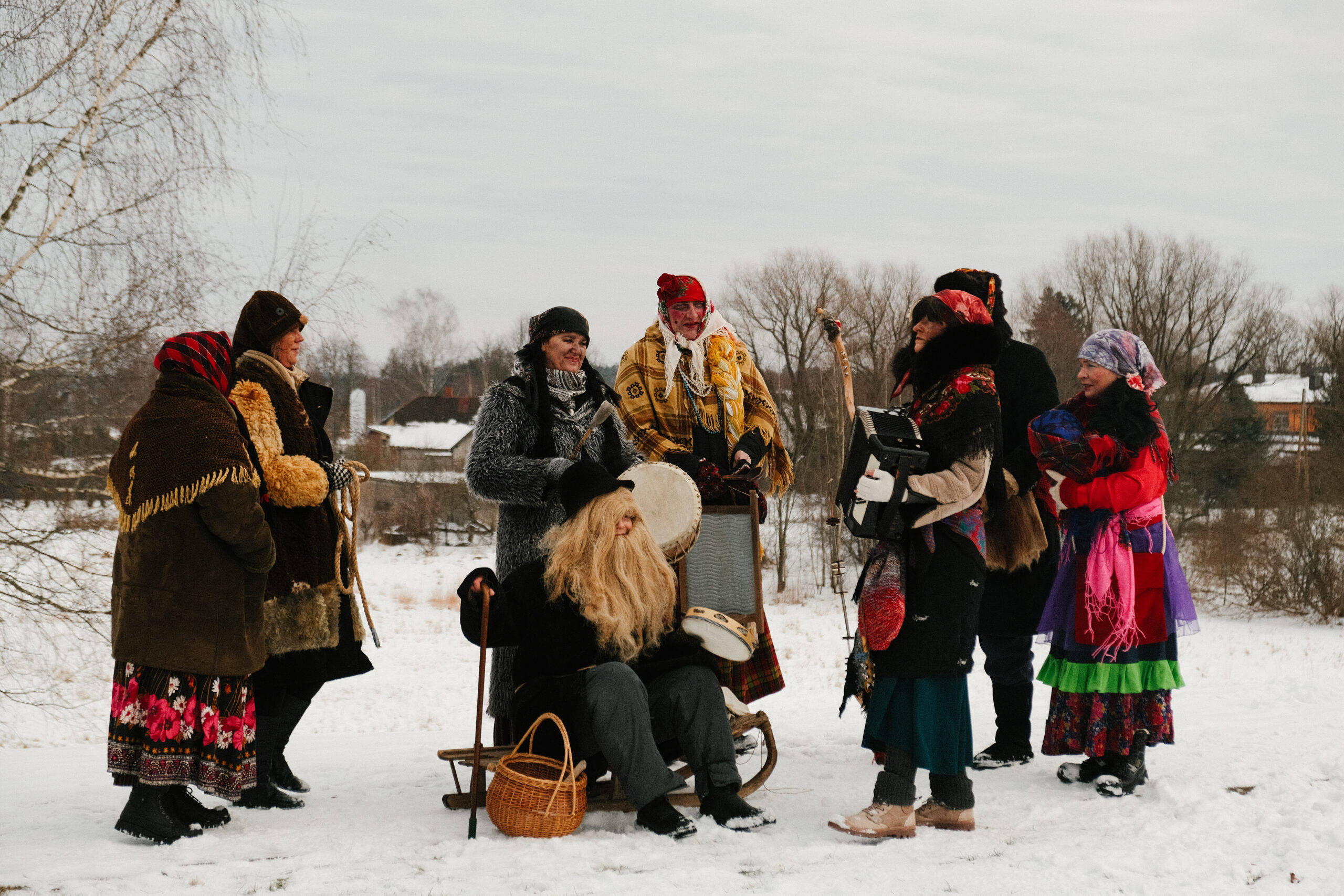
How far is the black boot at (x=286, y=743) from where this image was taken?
425 cm

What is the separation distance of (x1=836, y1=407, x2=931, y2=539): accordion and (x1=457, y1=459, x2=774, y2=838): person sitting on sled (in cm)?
77

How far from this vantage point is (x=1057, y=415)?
4406 mm

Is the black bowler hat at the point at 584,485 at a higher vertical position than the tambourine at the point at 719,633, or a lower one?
higher

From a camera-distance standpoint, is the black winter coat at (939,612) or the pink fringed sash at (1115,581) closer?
the black winter coat at (939,612)

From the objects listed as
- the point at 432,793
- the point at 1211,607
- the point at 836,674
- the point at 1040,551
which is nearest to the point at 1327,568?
the point at 1211,607

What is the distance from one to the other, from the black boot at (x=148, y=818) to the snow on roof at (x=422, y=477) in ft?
87.6

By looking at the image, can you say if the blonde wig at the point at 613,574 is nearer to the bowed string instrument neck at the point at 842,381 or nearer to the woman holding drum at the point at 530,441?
the woman holding drum at the point at 530,441

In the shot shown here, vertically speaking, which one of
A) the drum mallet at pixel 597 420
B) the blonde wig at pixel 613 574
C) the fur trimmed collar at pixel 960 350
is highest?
the fur trimmed collar at pixel 960 350

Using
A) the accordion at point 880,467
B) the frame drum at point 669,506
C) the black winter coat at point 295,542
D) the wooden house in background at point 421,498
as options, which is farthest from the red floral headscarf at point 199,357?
the wooden house in background at point 421,498

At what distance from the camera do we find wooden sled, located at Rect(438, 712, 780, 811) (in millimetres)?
3893

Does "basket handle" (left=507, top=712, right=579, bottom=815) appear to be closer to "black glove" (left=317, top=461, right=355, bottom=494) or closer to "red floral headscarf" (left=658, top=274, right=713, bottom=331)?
"black glove" (left=317, top=461, right=355, bottom=494)

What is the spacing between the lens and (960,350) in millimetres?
3848

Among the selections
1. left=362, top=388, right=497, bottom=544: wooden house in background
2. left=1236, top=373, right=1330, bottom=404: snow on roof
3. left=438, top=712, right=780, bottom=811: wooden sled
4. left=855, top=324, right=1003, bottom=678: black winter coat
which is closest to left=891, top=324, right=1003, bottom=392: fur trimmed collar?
left=855, top=324, right=1003, bottom=678: black winter coat

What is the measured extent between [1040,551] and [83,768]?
15.1 ft
